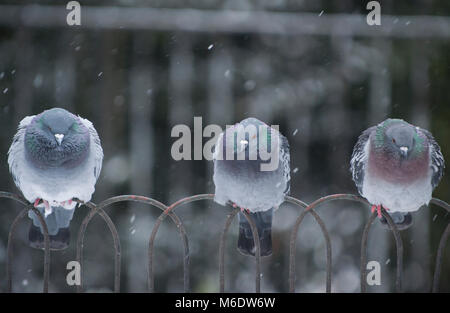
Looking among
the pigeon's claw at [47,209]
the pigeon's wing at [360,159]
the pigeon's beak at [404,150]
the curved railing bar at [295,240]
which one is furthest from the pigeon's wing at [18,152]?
the pigeon's beak at [404,150]

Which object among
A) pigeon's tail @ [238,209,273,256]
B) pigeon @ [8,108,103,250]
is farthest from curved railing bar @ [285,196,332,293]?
pigeon @ [8,108,103,250]

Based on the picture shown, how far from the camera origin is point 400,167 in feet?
6.67

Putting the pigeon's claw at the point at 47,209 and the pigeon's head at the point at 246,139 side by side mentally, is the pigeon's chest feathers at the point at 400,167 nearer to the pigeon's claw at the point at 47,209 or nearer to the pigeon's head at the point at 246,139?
the pigeon's head at the point at 246,139

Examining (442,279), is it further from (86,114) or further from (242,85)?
(86,114)

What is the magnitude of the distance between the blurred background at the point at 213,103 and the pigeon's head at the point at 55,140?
1543mm

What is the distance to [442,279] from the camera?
12.6 feet

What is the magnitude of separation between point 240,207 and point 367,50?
2.19m

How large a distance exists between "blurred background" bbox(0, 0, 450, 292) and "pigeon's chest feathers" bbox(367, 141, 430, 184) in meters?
1.66

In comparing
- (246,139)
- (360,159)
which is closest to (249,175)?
(246,139)

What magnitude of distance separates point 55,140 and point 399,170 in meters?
1.16

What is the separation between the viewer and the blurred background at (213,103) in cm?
367

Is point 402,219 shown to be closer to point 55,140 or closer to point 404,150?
point 404,150
